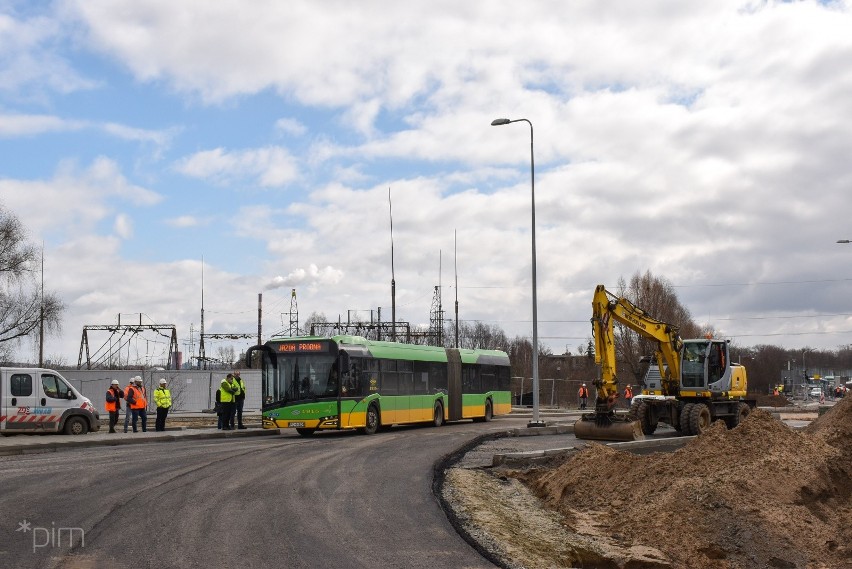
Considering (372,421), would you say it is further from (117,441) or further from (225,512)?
(225,512)

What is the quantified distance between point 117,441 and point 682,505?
15.9 meters

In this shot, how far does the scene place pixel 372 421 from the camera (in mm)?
27031

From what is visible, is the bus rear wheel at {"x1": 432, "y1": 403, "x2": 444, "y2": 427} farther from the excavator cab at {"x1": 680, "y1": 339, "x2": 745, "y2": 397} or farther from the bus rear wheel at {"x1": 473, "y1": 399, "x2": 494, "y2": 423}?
the excavator cab at {"x1": 680, "y1": 339, "x2": 745, "y2": 397}

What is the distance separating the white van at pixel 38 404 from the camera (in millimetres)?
24062

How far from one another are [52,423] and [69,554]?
1760 cm

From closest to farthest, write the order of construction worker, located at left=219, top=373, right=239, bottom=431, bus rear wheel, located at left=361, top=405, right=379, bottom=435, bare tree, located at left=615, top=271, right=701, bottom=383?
1. bus rear wheel, located at left=361, top=405, right=379, bottom=435
2. construction worker, located at left=219, top=373, right=239, bottom=431
3. bare tree, located at left=615, top=271, right=701, bottom=383

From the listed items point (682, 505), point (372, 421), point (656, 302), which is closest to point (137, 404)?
point (372, 421)

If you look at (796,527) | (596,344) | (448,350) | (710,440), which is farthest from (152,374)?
(796,527)

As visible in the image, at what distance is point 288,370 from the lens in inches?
1010

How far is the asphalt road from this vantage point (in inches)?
336

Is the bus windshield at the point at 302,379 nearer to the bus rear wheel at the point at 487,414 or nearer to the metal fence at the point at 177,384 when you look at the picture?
the bus rear wheel at the point at 487,414

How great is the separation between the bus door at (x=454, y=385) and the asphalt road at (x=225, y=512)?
14282 millimetres

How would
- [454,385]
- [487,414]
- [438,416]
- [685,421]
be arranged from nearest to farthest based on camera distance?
[685,421] < [438,416] < [454,385] < [487,414]

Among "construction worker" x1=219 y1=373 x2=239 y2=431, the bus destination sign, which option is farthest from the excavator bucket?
"construction worker" x1=219 y1=373 x2=239 y2=431
